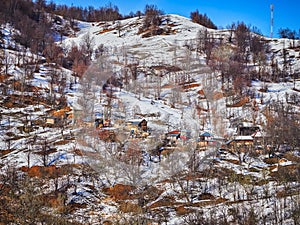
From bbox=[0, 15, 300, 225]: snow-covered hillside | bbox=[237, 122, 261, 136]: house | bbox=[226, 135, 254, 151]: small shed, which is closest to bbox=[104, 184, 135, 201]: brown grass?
bbox=[0, 15, 300, 225]: snow-covered hillside

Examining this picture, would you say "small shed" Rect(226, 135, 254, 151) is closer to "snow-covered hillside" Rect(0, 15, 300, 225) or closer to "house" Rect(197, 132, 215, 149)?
"snow-covered hillside" Rect(0, 15, 300, 225)

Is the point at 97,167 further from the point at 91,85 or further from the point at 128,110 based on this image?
the point at 91,85

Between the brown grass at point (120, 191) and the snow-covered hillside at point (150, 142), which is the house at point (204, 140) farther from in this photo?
the brown grass at point (120, 191)

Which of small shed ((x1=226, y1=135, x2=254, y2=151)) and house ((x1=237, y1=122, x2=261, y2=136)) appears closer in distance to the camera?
small shed ((x1=226, y1=135, x2=254, y2=151))

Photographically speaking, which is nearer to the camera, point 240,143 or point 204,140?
point 204,140

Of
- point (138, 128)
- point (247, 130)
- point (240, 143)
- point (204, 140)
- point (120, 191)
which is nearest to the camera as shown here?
point (120, 191)

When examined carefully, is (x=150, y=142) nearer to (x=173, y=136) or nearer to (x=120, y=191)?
(x=173, y=136)

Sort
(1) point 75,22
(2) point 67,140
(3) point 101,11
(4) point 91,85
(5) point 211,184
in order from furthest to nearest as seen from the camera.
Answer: (3) point 101,11 < (1) point 75,22 < (4) point 91,85 < (2) point 67,140 < (5) point 211,184

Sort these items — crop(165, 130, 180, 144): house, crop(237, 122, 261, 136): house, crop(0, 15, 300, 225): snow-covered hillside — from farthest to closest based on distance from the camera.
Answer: crop(237, 122, 261, 136): house → crop(165, 130, 180, 144): house → crop(0, 15, 300, 225): snow-covered hillside

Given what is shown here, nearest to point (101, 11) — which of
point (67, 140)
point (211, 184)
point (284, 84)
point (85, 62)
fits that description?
point (85, 62)

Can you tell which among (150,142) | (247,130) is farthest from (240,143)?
Answer: (150,142)

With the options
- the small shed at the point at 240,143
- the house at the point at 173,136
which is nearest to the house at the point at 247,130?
the small shed at the point at 240,143
